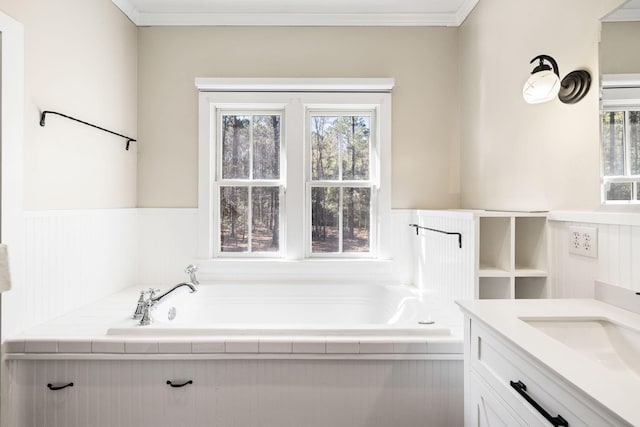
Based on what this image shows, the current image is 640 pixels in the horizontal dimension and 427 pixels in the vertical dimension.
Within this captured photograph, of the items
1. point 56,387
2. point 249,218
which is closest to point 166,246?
point 249,218

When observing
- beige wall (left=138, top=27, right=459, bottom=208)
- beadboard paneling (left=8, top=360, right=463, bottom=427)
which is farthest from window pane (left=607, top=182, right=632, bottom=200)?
beige wall (left=138, top=27, right=459, bottom=208)

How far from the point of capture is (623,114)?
1.22 metres

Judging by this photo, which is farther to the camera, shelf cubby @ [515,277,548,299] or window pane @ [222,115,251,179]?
window pane @ [222,115,251,179]

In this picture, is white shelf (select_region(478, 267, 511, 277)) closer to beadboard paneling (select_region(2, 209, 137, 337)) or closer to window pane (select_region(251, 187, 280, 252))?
window pane (select_region(251, 187, 280, 252))

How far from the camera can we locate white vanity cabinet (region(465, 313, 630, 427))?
715mm

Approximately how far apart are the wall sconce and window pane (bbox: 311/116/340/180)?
1422mm

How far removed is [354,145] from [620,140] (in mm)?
1707

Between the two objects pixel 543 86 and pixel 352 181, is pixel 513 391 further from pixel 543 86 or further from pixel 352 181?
pixel 352 181

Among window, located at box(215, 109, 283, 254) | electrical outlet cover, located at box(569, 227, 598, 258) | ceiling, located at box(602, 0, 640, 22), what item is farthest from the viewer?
window, located at box(215, 109, 283, 254)

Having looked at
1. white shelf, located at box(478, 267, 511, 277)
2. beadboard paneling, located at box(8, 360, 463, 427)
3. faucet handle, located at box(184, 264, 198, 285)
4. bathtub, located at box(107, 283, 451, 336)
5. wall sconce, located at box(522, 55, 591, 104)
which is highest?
wall sconce, located at box(522, 55, 591, 104)

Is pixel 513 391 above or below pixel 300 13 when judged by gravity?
below

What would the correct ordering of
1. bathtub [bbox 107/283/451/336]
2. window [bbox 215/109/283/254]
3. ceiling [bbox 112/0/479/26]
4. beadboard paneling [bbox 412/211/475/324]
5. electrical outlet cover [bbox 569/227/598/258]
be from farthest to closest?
window [bbox 215/109/283/254] < ceiling [bbox 112/0/479/26] < bathtub [bbox 107/283/451/336] < beadboard paneling [bbox 412/211/475/324] < electrical outlet cover [bbox 569/227/598/258]

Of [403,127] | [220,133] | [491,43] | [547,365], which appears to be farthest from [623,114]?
[220,133]

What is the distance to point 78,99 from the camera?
2.01 m
